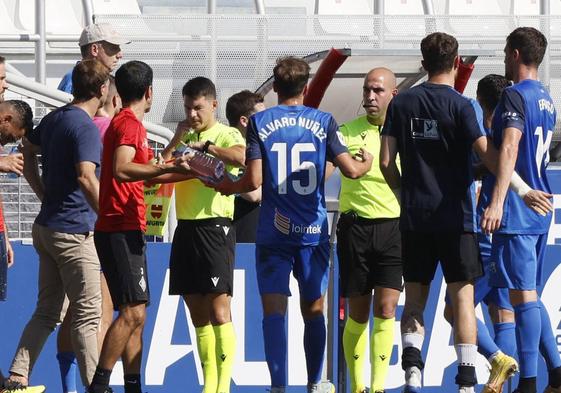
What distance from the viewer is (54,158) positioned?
30.2ft

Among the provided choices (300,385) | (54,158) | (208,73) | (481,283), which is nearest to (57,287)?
(54,158)

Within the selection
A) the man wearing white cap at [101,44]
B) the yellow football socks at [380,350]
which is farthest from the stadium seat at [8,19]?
the yellow football socks at [380,350]

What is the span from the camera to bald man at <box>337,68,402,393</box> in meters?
9.47

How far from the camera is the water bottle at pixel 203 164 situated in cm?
845

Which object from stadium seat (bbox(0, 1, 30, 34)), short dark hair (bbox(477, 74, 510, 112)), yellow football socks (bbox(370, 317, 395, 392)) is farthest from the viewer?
stadium seat (bbox(0, 1, 30, 34))

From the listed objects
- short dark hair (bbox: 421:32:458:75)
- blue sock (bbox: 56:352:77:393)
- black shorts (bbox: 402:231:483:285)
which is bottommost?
blue sock (bbox: 56:352:77:393)

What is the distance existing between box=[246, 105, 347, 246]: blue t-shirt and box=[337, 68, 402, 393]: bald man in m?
0.72

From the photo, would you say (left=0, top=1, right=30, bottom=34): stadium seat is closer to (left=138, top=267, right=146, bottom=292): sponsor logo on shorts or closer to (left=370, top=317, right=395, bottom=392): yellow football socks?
(left=138, top=267, right=146, bottom=292): sponsor logo on shorts

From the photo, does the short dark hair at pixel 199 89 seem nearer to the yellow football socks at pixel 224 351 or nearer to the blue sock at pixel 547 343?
the yellow football socks at pixel 224 351

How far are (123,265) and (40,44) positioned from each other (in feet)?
15.5

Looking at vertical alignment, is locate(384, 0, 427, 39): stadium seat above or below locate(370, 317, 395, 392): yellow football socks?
above

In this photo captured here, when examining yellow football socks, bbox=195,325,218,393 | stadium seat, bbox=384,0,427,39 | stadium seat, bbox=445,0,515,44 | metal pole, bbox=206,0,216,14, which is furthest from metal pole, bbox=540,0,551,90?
yellow football socks, bbox=195,325,218,393

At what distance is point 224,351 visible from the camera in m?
9.13

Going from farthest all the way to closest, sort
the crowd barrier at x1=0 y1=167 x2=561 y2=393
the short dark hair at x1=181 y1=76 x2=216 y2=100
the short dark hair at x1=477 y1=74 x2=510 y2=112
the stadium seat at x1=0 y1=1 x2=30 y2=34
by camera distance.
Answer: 1. the stadium seat at x1=0 y1=1 x2=30 y2=34
2. the crowd barrier at x1=0 y1=167 x2=561 y2=393
3. the short dark hair at x1=477 y1=74 x2=510 y2=112
4. the short dark hair at x1=181 y1=76 x2=216 y2=100
